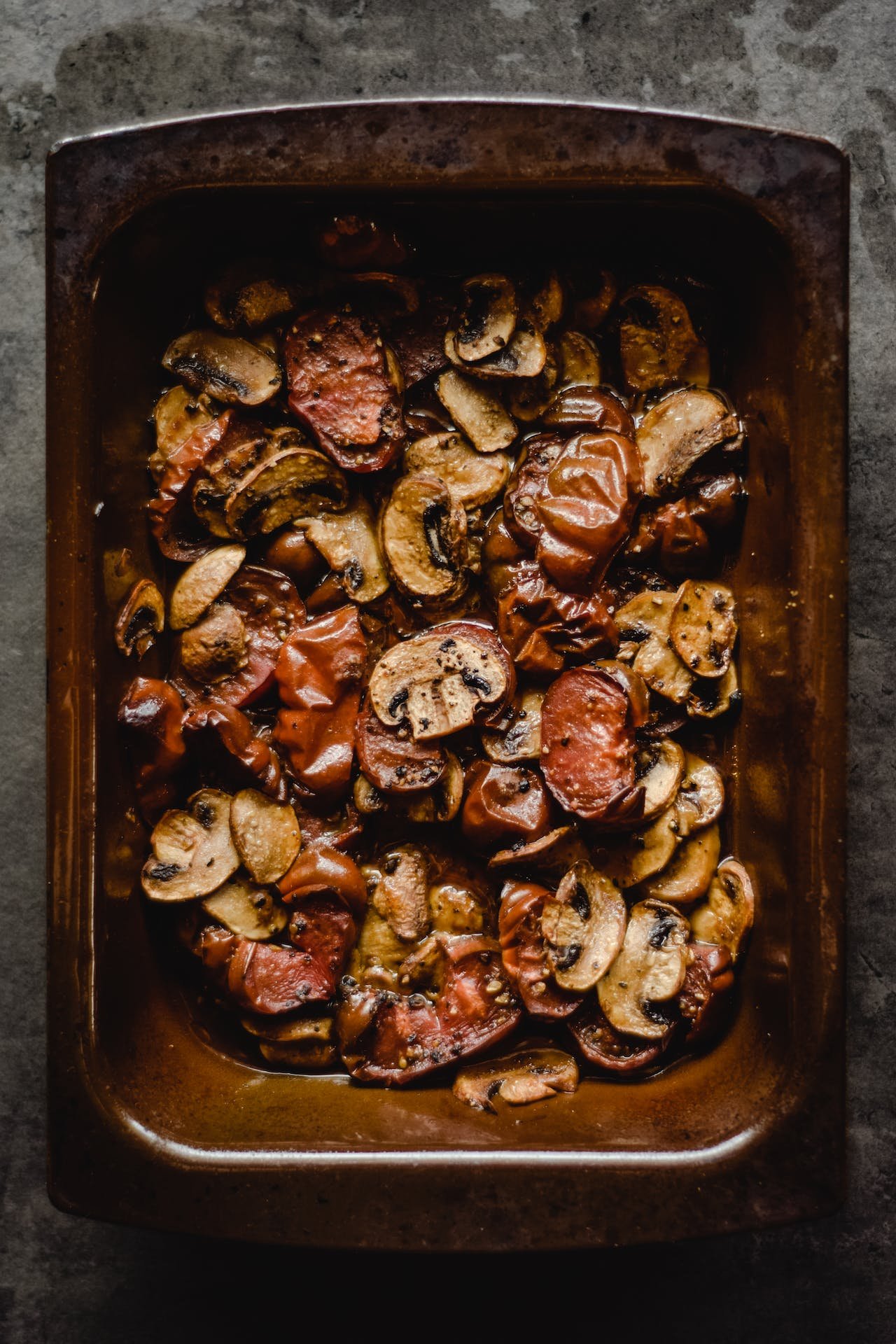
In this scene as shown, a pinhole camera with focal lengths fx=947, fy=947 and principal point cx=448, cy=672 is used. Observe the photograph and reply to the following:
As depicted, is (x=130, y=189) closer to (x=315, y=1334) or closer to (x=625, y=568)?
(x=625, y=568)

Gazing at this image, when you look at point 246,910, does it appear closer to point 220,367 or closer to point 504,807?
point 504,807

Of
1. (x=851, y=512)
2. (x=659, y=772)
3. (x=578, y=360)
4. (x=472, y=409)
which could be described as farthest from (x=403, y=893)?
(x=851, y=512)

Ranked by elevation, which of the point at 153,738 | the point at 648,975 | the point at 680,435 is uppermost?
the point at 680,435

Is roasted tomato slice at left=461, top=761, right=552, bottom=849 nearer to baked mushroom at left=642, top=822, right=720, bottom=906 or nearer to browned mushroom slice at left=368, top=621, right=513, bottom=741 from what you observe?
browned mushroom slice at left=368, top=621, right=513, bottom=741

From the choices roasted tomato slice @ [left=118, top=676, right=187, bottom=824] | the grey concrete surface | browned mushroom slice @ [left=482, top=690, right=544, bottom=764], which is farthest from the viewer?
the grey concrete surface

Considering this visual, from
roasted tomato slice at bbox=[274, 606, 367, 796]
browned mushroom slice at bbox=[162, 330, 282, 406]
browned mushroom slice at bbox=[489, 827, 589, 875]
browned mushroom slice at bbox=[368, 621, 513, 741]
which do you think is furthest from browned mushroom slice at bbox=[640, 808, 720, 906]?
browned mushroom slice at bbox=[162, 330, 282, 406]

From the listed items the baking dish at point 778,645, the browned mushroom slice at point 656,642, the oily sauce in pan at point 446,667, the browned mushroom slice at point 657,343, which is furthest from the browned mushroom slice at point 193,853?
the browned mushroom slice at point 657,343
